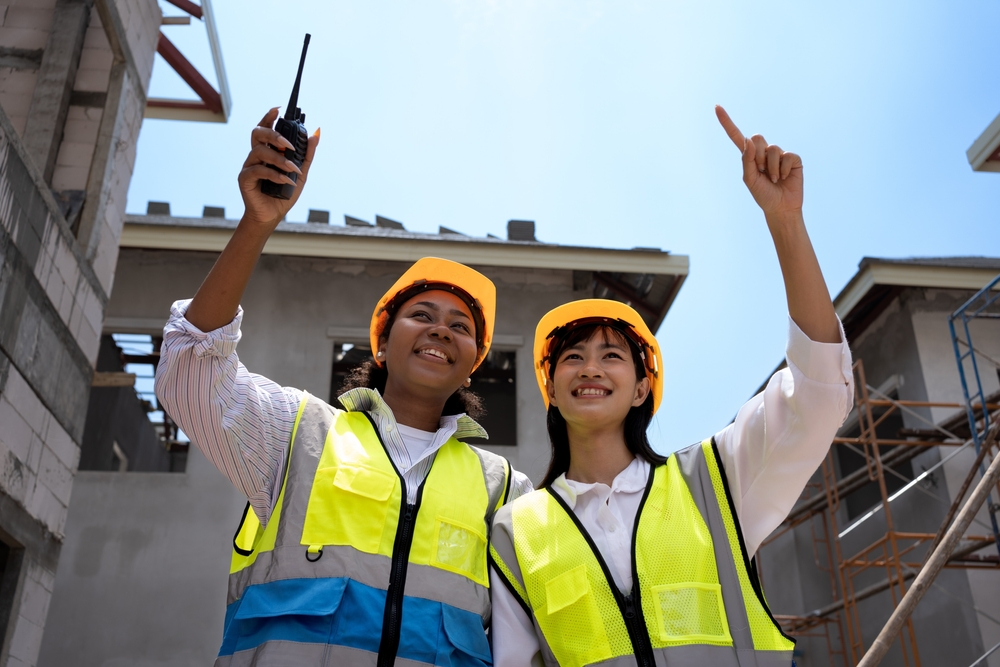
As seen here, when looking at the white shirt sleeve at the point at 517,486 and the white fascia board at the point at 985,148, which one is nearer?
the white shirt sleeve at the point at 517,486

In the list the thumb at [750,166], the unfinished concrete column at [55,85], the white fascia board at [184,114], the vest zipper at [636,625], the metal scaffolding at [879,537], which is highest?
the white fascia board at [184,114]

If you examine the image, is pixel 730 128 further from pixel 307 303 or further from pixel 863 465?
pixel 863 465

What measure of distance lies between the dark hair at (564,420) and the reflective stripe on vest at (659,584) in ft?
0.91

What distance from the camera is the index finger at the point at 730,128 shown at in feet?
8.18

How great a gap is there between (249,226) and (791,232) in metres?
1.48

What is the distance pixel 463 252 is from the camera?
12.3 m

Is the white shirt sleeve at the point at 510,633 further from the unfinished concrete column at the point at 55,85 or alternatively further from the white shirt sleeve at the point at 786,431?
the unfinished concrete column at the point at 55,85

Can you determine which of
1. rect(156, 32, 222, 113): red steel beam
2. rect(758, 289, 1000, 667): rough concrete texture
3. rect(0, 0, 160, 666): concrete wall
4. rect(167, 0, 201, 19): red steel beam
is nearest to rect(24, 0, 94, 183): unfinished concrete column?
rect(0, 0, 160, 666): concrete wall

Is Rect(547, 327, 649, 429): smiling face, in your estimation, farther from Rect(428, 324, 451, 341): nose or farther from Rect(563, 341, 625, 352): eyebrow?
Rect(428, 324, 451, 341): nose

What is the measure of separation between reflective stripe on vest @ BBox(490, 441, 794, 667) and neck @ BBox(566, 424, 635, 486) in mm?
199

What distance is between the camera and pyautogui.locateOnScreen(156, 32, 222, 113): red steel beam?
32.2ft

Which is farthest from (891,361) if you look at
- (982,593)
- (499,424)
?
(499,424)

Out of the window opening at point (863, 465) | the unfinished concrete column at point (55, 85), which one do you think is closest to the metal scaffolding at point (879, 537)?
the window opening at point (863, 465)

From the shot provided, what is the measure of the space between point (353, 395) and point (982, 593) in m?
10.9
